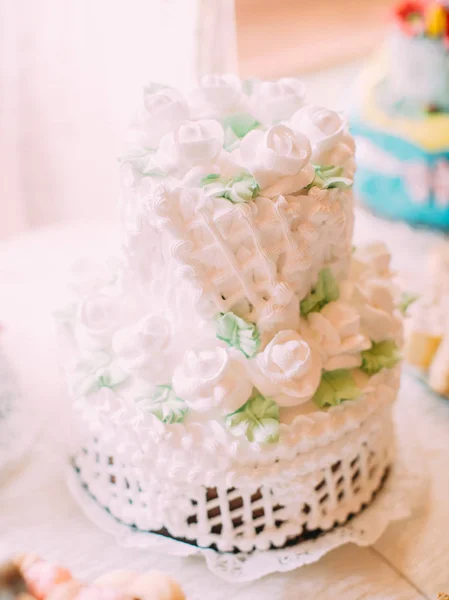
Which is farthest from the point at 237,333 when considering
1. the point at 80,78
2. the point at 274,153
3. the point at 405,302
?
the point at 80,78

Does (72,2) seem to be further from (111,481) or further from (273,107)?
(111,481)

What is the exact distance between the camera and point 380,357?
91 centimetres

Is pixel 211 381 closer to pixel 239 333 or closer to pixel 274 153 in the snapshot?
pixel 239 333

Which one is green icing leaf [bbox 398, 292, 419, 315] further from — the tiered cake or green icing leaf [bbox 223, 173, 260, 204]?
green icing leaf [bbox 223, 173, 260, 204]

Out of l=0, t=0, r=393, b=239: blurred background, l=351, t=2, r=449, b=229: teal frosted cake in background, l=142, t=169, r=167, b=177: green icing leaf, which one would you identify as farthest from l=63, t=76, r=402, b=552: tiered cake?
l=351, t=2, r=449, b=229: teal frosted cake in background

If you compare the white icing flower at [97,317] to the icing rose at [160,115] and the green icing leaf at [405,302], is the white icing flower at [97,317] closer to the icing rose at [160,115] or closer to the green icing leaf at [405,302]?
the icing rose at [160,115]

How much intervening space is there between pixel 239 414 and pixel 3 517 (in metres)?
0.41

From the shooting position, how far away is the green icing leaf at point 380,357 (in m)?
0.90

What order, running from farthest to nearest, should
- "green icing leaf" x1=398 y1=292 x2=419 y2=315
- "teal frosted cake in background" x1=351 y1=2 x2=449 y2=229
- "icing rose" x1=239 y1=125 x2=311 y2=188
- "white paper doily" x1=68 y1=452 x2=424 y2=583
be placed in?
"teal frosted cake in background" x1=351 y1=2 x2=449 y2=229 < "green icing leaf" x1=398 y1=292 x2=419 y2=315 < "white paper doily" x1=68 y1=452 x2=424 y2=583 < "icing rose" x1=239 y1=125 x2=311 y2=188

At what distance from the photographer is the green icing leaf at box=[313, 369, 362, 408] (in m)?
0.85

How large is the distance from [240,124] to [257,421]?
0.37m

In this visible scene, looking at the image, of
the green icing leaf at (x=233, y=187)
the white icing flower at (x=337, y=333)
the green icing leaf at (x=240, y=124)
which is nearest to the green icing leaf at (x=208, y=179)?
the green icing leaf at (x=233, y=187)

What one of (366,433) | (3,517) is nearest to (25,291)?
(3,517)

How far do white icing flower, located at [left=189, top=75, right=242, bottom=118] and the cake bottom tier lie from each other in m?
0.44
